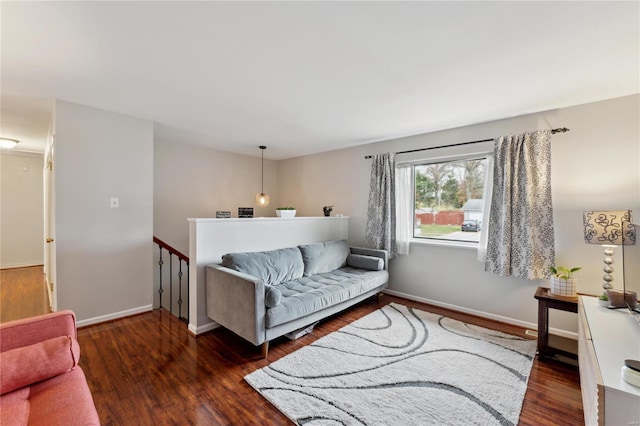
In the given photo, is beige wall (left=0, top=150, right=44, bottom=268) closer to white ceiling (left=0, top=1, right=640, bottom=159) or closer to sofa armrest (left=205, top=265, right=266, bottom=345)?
white ceiling (left=0, top=1, right=640, bottom=159)

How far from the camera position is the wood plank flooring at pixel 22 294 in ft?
11.1

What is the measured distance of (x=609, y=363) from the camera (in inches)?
54.8

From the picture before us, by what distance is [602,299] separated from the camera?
221 centimetres

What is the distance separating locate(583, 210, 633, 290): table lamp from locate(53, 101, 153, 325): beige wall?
4.70m

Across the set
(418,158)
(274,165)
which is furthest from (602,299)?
(274,165)

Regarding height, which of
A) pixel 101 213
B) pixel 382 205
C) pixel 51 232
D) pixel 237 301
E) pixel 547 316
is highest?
pixel 382 205

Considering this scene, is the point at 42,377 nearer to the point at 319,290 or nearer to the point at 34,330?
the point at 34,330

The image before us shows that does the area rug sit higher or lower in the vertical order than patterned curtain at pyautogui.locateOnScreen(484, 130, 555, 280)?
lower

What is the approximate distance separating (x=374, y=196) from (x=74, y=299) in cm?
403

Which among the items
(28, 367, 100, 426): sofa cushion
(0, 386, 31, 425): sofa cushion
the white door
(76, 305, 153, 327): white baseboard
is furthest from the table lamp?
the white door

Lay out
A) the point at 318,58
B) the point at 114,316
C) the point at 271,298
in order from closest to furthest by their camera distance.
→ the point at 318,58
the point at 271,298
the point at 114,316

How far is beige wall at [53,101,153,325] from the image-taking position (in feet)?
9.41

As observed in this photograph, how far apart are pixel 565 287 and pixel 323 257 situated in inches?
102

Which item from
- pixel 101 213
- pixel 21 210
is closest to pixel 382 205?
pixel 101 213
